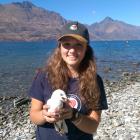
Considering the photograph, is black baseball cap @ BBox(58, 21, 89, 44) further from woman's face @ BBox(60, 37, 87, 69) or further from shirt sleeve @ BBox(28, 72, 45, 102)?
shirt sleeve @ BBox(28, 72, 45, 102)

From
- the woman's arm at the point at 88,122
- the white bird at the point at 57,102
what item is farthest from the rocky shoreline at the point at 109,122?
the white bird at the point at 57,102

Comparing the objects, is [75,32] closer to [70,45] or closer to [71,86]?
[70,45]

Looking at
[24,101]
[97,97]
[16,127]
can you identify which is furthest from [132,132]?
[24,101]

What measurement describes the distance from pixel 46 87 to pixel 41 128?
18.9 inches

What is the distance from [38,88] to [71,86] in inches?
15.3

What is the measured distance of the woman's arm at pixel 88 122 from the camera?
156 inches

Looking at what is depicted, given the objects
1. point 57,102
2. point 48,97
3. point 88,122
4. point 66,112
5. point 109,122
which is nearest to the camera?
point 57,102

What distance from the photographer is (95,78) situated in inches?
170

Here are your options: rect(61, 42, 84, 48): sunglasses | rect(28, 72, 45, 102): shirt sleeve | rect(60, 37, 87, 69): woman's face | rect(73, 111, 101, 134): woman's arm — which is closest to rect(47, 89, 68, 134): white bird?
rect(73, 111, 101, 134): woman's arm

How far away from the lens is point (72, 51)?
420 cm

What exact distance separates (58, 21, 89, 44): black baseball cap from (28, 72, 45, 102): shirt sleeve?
499 millimetres

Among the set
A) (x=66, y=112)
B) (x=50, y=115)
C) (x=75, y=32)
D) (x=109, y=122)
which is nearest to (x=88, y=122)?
(x=66, y=112)

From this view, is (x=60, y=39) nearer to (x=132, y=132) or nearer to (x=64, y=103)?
(x=64, y=103)

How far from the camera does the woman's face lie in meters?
4.22
